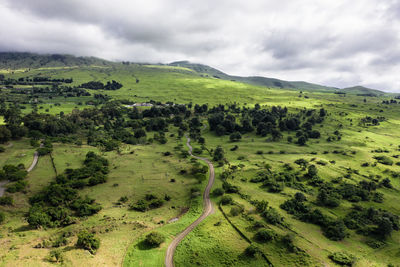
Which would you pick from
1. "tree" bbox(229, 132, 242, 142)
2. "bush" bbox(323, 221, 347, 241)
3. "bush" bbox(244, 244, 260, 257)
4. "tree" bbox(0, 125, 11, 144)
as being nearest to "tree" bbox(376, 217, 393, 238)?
"bush" bbox(323, 221, 347, 241)

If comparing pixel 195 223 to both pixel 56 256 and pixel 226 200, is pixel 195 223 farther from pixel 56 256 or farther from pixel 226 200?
pixel 56 256

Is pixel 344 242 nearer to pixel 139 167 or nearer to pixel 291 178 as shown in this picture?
pixel 291 178

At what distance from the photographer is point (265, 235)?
189 feet

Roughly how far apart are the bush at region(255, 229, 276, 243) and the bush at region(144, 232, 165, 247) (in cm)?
2839

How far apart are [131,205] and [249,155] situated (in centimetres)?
8520

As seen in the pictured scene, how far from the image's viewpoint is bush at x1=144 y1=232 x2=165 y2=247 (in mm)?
54438

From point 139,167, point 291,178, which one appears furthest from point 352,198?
point 139,167

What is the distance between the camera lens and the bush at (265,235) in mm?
57531

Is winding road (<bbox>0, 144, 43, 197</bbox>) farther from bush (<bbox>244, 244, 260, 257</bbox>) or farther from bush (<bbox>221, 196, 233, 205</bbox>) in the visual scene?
bush (<bbox>244, 244, 260, 257</bbox>)

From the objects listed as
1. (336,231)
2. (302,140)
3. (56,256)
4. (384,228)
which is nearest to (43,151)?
(56,256)

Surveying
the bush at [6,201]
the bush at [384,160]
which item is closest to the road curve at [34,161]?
the bush at [6,201]

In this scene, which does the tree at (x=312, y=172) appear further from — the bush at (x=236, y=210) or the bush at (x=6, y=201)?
the bush at (x=6, y=201)

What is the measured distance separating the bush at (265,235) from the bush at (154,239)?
28388 mm

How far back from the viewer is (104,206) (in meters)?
74.6
